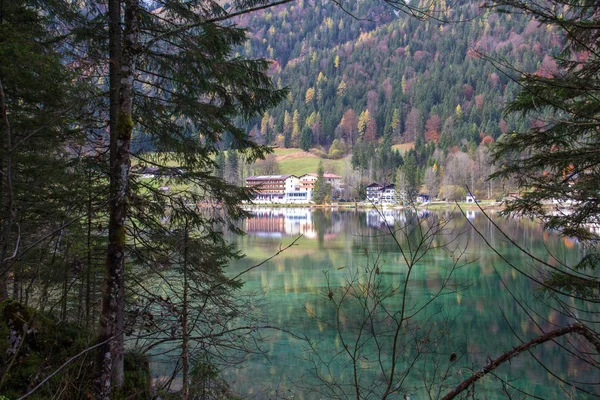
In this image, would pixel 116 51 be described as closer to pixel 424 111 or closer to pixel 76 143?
pixel 76 143

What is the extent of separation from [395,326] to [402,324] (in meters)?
1.09

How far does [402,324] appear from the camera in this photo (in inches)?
378

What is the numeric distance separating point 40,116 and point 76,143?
753mm

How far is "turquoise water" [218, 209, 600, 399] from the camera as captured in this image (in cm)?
493

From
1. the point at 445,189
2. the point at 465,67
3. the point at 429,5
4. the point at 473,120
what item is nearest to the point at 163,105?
the point at 429,5

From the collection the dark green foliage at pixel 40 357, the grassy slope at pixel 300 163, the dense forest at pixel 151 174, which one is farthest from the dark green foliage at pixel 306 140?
the dark green foliage at pixel 40 357

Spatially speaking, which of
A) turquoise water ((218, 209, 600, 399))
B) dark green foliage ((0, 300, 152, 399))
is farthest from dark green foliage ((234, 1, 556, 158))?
dark green foliage ((0, 300, 152, 399))

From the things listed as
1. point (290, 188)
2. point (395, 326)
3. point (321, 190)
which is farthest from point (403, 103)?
point (395, 326)

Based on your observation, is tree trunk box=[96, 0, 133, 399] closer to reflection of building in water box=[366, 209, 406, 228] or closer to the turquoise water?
the turquoise water

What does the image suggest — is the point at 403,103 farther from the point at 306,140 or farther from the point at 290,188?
the point at 290,188

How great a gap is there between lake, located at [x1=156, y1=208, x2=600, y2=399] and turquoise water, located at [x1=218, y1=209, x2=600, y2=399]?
0.04m

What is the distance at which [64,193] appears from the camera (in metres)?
5.52

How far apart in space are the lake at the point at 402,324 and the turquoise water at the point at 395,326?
4 centimetres

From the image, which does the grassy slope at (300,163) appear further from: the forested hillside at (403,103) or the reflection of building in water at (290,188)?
the reflection of building in water at (290,188)
